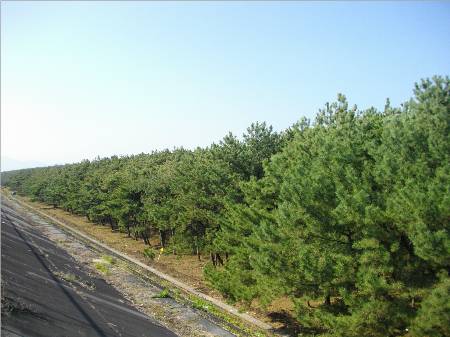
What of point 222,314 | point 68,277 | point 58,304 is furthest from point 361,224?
point 68,277

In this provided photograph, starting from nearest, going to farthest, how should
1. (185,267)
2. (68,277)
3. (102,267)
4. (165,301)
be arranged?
(68,277) → (165,301) → (102,267) → (185,267)

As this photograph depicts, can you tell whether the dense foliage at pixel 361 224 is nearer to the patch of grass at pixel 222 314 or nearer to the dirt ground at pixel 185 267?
the patch of grass at pixel 222 314

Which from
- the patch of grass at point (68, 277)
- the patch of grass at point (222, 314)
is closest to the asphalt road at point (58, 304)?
the patch of grass at point (68, 277)

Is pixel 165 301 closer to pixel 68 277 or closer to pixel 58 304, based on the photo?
pixel 68 277

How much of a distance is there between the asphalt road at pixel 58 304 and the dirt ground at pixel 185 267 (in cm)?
851

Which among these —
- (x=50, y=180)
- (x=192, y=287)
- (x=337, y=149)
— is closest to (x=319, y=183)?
(x=337, y=149)

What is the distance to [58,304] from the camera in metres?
15.6

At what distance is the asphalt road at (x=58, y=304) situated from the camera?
1257cm

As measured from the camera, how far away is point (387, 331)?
14.3 metres

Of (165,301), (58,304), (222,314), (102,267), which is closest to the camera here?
(58,304)

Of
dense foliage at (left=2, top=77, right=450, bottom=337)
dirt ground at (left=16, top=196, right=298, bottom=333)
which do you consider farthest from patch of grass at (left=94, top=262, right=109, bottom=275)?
dense foliage at (left=2, top=77, right=450, bottom=337)

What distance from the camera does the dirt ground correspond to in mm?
24688

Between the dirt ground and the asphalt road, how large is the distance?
8.51 metres

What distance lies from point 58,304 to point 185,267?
24445mm
